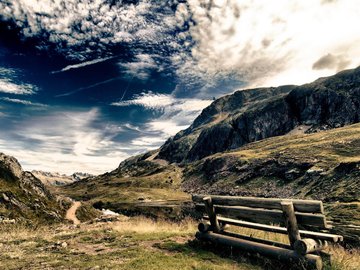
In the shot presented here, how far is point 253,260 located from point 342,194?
6409cm

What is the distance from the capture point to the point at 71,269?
36.7 ft

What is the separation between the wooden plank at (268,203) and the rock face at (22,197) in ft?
55.6

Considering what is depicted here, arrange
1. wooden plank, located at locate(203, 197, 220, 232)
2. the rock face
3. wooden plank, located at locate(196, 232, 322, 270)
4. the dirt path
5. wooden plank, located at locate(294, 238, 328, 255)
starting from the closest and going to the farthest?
1. wooden plank, located at locate(196, 232, 322, 270)
2. wooden plank, located at locate(294, 238, 328, 255)
3. wooden plank, located at locate(203, 197, 220, 232)
4. the rock face
5. the dirt path

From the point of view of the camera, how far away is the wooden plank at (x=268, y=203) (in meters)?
10.7

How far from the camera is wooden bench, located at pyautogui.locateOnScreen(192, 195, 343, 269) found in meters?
10.7

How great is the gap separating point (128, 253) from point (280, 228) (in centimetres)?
624

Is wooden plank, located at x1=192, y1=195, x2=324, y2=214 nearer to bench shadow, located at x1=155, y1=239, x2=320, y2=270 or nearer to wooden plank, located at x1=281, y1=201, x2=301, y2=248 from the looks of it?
wooden plank, located at x1=281, y1=201, x2=301, y2=248

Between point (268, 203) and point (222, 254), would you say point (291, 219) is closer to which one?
point (268, 203)

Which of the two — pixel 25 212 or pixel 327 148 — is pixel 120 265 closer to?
pixel 25 212

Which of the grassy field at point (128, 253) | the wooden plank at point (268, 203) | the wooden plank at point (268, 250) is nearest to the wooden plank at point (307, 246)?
the wooden plank at point (268, 250)

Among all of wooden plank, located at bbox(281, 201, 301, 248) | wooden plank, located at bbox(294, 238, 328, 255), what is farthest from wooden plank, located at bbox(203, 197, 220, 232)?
wooden plank, located at bbox(294, 238, 328, 255)

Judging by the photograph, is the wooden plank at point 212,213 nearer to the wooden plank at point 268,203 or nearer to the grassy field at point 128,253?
the wooden plank at point 268,203

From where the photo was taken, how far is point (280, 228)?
41.6 feet

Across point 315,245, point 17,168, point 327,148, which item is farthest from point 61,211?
point 327,148
